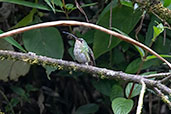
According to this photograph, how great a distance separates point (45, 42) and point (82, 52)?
1.39 feet

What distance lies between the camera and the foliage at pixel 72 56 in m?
2.04

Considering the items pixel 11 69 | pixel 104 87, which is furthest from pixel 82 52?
pixel 11 69

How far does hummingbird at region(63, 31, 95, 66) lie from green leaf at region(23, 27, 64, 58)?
19cm

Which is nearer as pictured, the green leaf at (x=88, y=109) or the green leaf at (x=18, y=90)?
the green leaf at (x=18, y=90)

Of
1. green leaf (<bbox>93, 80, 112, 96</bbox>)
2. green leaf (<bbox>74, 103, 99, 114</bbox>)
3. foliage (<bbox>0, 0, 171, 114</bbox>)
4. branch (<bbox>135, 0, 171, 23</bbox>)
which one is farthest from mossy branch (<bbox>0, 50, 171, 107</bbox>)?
green leaf (<bbox>74, 103, 99, 114</bbox>)

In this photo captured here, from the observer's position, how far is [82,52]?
2.48 metres

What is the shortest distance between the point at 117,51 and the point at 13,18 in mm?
1011

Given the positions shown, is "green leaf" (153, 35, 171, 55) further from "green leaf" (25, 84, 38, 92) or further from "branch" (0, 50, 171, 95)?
"green leaf" (25, 84, 38, 92)

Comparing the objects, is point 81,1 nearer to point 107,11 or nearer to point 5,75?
point 107,11

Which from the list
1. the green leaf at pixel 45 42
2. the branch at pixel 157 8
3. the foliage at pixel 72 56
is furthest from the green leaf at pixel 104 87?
the branch at pixel 157 8

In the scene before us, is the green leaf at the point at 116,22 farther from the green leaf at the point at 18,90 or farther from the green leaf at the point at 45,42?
the green leaf at the point at 18,90

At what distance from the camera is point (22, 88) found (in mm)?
2957

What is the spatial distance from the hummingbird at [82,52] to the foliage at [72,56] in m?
0.06

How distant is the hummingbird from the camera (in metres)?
2.36
